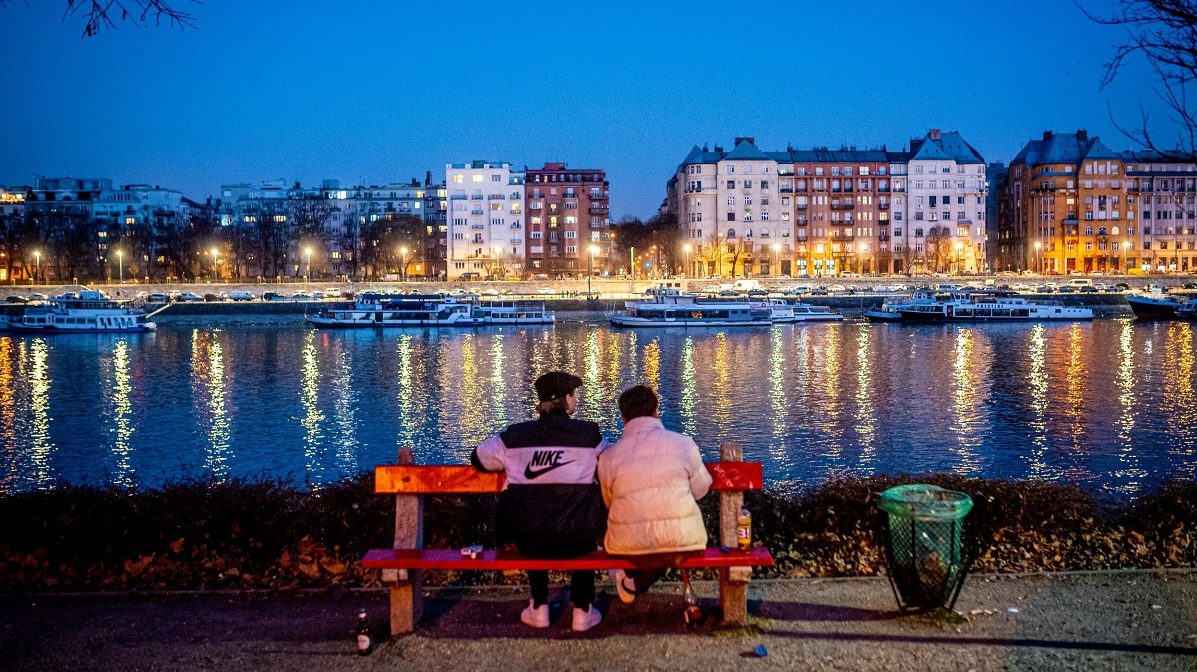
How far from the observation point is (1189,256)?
137750mm

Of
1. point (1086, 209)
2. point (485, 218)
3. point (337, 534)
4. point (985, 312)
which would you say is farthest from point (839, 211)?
point (337, 534)

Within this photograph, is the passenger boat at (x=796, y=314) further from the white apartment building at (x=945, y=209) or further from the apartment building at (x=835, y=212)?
the white apartment building at (x=945, y=209)

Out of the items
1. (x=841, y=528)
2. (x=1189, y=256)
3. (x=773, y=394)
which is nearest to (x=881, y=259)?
(x=1189, y=256)

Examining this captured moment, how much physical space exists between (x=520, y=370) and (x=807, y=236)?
102m

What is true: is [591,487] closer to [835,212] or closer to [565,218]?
[565,218]

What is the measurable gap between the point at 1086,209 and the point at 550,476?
487ft

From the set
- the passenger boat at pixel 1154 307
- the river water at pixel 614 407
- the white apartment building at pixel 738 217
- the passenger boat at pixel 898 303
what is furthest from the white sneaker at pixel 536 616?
the white apartment building at pixel 738 217

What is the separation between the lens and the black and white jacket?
6406 millimetres

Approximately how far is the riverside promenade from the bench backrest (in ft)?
3.05

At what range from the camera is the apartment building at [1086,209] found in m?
137

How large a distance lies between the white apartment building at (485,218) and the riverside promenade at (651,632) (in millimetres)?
130048

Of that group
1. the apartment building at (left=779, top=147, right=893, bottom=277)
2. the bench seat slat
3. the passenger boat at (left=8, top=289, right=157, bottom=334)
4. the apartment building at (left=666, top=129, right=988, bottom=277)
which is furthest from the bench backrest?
the apartment building at (left=779, top=147, right=893, bottom=277)

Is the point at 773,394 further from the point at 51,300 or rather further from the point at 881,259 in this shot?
the point at 881,259

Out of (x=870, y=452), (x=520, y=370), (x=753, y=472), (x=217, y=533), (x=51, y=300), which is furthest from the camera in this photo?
(x=51, y=300)
